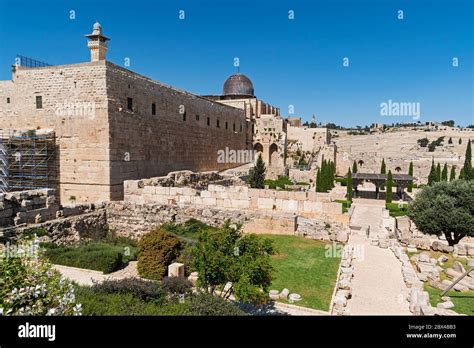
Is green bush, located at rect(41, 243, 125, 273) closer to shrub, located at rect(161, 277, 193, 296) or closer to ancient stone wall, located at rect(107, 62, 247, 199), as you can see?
shrub, located at rect(161, 277, 193, 296)

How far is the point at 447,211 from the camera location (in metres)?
15.5

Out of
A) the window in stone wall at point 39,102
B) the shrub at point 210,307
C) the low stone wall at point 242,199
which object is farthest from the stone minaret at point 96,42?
the shrub at point 210,307

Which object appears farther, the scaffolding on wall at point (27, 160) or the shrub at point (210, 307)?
the scaffolding on wall at point (27, 160)

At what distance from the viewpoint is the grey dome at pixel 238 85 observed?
43562 millimetres

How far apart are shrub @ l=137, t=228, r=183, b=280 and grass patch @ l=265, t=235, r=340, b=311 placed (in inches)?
119

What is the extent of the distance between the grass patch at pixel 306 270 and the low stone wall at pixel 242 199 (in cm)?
164

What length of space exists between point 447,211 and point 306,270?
9.83 metres

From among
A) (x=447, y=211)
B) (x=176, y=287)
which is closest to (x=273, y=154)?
(x=447, y=211)

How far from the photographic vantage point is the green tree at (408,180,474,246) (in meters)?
15.1

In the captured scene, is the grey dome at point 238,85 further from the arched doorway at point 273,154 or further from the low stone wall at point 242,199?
the low stone wall at point 242,199

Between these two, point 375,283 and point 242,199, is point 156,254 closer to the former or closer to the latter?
point 242,199

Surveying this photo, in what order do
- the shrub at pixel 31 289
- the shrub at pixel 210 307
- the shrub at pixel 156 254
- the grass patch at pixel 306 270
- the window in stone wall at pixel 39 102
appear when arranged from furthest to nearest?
the window in stone wall at pixel 39 102
the shrub at pixel 156 254
the grass patch at pixel 306 270
the shrub at pixel 210 307
the shrub at pixel 31 289
